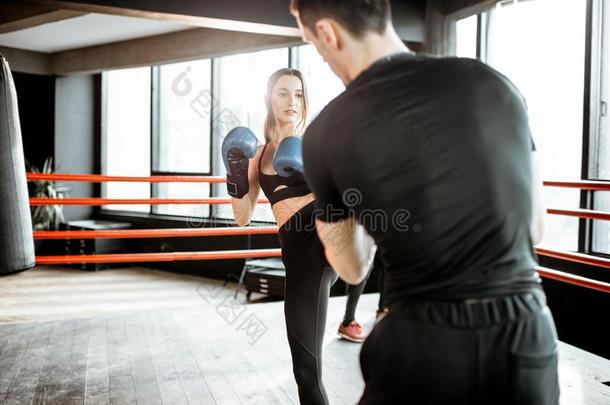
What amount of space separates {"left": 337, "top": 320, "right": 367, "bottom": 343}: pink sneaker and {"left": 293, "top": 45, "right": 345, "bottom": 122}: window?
296 centimetres

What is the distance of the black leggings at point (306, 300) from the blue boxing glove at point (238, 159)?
0.30m

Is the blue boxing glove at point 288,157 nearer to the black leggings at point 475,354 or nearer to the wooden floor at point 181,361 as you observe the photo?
the wooden floor at point 181,361

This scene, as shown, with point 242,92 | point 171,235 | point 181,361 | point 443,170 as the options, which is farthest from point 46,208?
point 443,170

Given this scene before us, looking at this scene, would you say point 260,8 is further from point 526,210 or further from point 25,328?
point 526,210

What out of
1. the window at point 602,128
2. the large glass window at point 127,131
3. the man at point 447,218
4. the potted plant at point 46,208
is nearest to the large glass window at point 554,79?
the window at point 602,128

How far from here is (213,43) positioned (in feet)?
19.8

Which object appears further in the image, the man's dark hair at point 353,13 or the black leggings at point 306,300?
the black leggings at point 306,300

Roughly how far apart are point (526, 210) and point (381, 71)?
1.03 feet

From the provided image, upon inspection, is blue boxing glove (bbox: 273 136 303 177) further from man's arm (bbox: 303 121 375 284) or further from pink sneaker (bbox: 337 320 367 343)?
pink sneaker (bbox: 337 320 367 343)

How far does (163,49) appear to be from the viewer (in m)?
6.52

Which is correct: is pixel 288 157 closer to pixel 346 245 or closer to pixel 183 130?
pixel 346 245

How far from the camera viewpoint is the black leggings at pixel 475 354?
818 mm

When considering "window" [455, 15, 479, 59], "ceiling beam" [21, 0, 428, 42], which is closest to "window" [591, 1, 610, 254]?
"window" [455, 15, 479, 59]

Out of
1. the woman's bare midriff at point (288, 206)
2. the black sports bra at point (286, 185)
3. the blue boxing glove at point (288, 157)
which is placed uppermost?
the blue boxing glove at point (288, 157)
